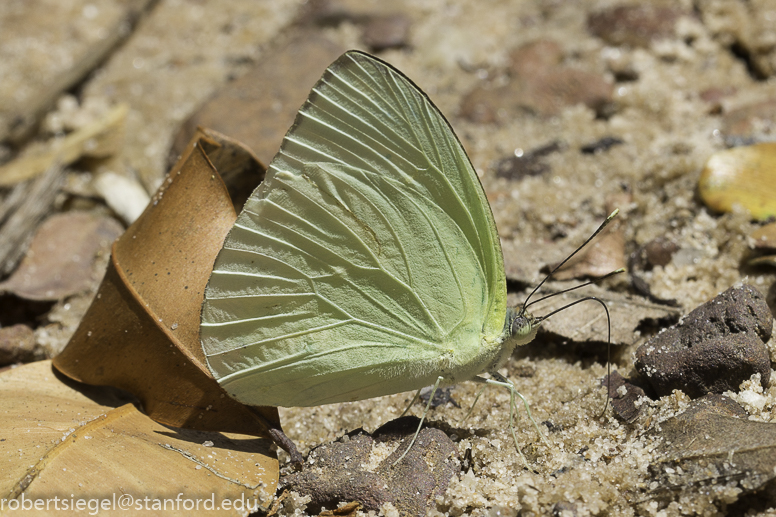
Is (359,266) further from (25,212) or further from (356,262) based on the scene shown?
(25,212)

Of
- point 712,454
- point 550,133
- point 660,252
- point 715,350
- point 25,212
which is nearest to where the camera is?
point 712,454

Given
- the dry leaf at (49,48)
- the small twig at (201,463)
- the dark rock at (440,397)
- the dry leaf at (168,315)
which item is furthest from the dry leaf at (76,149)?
the dark rock at (440,397)

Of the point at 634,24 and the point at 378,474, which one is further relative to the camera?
the point at 634,24

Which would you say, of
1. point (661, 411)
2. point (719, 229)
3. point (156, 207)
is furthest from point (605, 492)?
point (156, 207)

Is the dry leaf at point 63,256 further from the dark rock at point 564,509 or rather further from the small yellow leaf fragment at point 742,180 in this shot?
the small yellow leaf fragment at point 742,180

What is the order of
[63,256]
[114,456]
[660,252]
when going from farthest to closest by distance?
[63,256] → [660,252] → [114,456]

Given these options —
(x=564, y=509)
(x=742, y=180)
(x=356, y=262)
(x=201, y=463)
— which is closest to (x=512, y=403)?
(x=564, y=509)

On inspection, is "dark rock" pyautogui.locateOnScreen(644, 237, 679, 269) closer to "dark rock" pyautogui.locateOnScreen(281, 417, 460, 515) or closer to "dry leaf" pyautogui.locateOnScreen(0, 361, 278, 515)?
"dark rock" pyautogui.locateOnScreen(281, 417, 460, 515)
